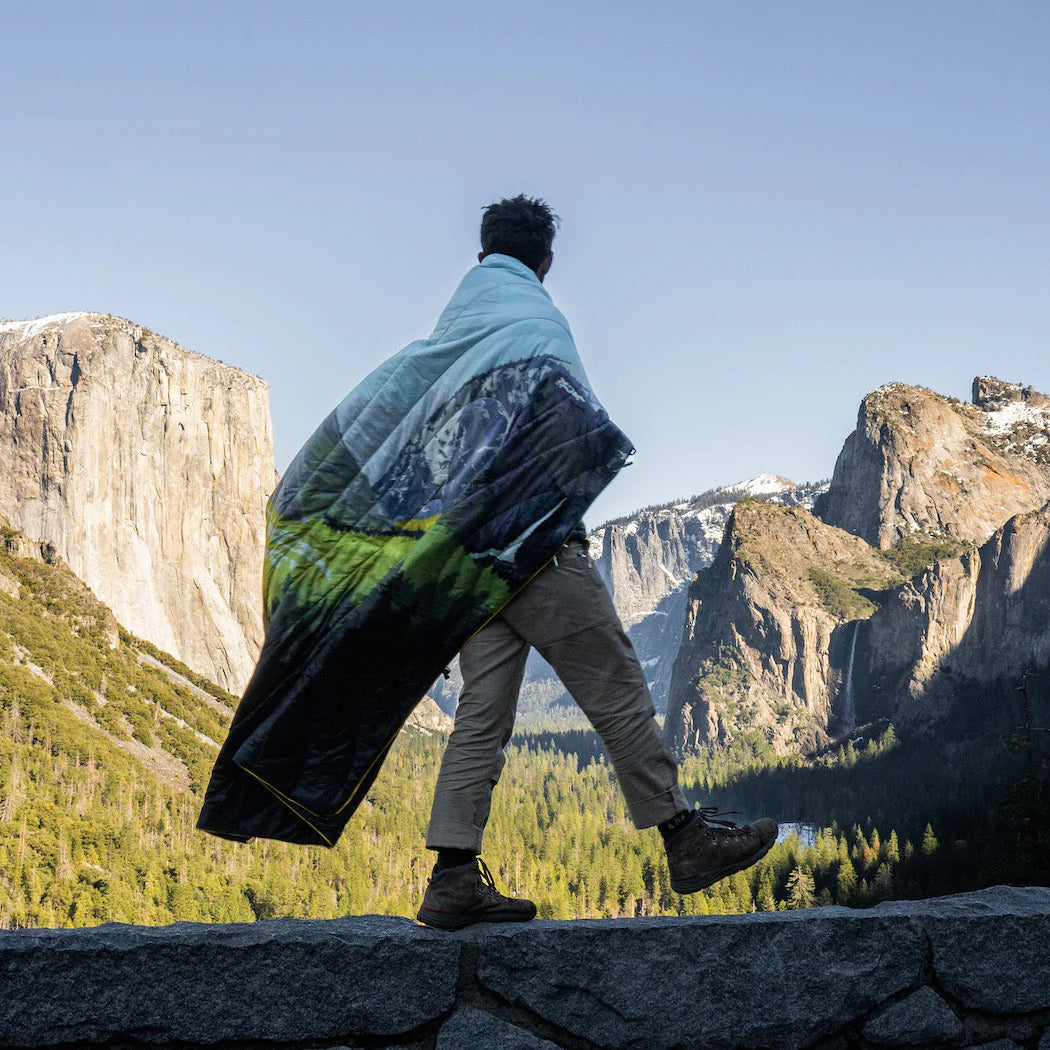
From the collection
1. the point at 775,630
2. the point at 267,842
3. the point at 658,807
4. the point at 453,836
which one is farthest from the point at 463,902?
the point at 775,630

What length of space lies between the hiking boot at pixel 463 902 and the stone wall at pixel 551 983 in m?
0.08

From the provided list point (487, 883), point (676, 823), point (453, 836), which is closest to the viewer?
point (453, 836)

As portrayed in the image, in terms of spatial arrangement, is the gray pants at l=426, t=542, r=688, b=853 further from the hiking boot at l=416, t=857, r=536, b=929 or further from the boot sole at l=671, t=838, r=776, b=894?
→ the boot sole at l=671, t=838, r=776, b=894

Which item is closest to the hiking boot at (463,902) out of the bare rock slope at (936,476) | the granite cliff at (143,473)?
the granite cliff at (143,473)

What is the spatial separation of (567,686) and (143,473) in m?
139

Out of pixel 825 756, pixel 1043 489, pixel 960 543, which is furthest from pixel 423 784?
pixel 1043 489

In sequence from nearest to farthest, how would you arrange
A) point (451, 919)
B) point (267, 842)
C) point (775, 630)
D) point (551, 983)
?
1. point (551, 983)
2. point (451, 919)
3. point (267, 842)
4. point (775, 630)

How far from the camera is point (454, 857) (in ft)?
11.9

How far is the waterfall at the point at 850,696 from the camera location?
16738 centimetres

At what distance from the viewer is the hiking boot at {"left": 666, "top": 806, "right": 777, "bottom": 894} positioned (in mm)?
3805

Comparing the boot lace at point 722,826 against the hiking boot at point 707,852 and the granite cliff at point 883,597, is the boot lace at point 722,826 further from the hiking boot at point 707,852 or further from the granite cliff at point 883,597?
the granite cliff at point 883,597

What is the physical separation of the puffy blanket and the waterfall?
Answer: 17221cm

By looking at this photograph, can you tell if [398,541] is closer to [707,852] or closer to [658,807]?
[658,807]

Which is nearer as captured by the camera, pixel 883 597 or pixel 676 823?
pixel 676 823
